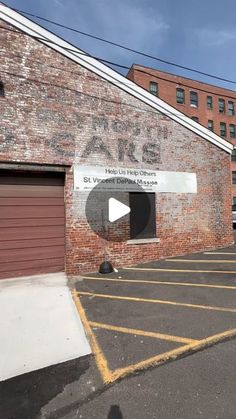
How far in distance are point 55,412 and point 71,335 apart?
1.78 m

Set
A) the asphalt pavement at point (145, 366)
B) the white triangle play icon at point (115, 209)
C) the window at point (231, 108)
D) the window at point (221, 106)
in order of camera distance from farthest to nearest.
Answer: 1. the window at point (231, 108)
2. the window at point (221, 106)
3. the white triangle play icon at point (115, 209)
4. the asphalt pavement at point (145, 366)

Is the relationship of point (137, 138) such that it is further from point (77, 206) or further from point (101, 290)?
point (101, 290)

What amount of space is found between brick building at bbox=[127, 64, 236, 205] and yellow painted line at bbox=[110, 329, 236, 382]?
34634 millimetres

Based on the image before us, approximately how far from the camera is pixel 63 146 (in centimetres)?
942

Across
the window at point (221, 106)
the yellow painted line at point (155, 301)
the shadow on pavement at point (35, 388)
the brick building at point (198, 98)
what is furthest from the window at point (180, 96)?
the shadow on pavement at point (35, 388)

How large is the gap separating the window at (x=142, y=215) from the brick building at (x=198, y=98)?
28.5 meters

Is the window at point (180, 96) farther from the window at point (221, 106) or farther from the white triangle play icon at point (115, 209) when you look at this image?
the white triangle play icon at point (115, 209)

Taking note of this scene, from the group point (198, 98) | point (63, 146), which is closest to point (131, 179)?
point (63, 146)

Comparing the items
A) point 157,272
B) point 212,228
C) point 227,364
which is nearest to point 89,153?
point 157,272

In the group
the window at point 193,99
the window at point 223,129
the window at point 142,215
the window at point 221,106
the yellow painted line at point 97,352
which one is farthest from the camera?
the window at point 221,106

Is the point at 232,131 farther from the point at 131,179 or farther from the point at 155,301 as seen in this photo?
the point at 155,301

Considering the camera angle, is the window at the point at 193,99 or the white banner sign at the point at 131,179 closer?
the white banner sign at the point at 131,179
